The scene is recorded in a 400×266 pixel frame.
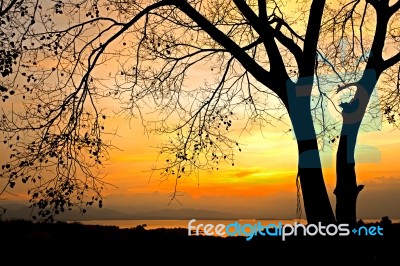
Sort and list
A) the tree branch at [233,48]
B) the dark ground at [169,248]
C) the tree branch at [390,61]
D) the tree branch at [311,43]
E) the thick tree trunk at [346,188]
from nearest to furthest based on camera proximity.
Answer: the dark ground at [169,248] → the tree branch at [233,48] → the tree branch at [311,43] → the thick tree trunk at [346,188] → the tree branch at [390,61]

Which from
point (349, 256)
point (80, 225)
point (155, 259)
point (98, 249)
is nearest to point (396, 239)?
point (349, 256)

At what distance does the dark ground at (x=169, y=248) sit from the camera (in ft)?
29.6

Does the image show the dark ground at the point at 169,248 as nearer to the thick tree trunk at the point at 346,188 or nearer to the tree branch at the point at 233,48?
the thick tree trunk at the point at 346,188

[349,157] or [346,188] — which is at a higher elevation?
[349,157]

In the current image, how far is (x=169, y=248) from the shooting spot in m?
10.2

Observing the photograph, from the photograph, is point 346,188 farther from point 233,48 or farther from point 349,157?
point 233,48

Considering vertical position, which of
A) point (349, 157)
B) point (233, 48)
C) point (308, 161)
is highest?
point (233, 48)

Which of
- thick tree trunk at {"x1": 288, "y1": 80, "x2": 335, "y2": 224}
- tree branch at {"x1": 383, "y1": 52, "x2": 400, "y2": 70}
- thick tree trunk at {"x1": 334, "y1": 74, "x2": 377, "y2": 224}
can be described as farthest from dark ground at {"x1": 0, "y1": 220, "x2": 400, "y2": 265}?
tree branch at {"x1": 383, "y1": 52, "x2": 400, "y2": 70}

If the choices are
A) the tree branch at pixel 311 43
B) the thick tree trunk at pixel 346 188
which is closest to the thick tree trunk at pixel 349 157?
the thick tree trunk at pixel 346 188

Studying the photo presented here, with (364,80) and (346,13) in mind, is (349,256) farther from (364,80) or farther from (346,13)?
(346,13)

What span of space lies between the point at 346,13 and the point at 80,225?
9.60 meters

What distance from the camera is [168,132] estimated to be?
13023 millimetres

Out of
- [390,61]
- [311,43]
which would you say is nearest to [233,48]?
[311,43]

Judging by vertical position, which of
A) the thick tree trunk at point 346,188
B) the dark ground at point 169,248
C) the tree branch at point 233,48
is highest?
the tree branch at point 233,48
